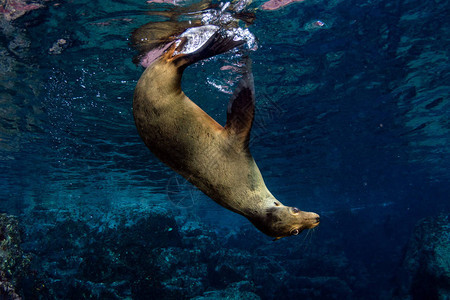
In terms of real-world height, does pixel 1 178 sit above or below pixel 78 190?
above

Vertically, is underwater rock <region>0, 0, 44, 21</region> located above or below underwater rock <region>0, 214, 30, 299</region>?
above

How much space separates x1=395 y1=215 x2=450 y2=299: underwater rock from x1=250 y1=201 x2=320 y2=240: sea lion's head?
14719 mm

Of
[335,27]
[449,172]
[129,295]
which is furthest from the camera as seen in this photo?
[449,172]

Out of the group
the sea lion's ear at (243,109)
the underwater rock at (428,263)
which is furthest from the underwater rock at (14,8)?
the underwater rock at (428,263)

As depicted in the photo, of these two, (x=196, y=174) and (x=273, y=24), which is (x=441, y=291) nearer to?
(x=273, y=24)

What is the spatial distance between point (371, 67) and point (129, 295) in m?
15.5

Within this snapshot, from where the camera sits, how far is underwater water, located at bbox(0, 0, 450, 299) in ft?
25.1

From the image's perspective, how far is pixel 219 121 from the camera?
533 inches

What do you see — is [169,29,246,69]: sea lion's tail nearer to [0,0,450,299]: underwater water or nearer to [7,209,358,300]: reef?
[0,0,450,299]: underwater water

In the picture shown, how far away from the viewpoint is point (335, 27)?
851cm

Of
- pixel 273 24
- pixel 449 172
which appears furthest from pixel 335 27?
pixel 449 172

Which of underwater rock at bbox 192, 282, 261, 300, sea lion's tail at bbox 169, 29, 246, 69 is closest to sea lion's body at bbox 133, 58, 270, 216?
sea lion's tail at bbox 169, 29, 246, 69

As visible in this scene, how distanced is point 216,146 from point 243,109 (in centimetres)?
29

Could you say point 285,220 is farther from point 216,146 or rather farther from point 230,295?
point 230,295
